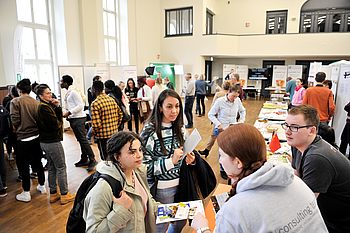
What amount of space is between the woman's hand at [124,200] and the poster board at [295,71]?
46.6 ft

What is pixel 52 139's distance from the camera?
3.22 metres

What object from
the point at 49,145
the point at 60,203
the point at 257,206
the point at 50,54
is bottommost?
the point at 60,203

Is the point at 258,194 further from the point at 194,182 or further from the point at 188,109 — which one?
the point at 188,109

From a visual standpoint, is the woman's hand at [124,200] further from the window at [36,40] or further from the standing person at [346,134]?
the window at [36,40]

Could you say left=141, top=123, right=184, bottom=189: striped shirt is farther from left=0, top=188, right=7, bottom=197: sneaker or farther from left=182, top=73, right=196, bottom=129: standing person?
left=182, top=73, right=196, bottom=129: standing person

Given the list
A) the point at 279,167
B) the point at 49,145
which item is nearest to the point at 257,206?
the point at 279,167

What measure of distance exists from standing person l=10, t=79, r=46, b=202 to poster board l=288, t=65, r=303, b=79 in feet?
43.8

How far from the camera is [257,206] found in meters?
0.90

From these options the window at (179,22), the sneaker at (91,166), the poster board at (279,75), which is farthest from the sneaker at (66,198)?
the poster board at (279,75)

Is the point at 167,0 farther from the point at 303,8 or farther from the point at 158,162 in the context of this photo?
the point at 158,162

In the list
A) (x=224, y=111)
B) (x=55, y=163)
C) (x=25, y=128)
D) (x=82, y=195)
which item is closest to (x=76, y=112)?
(x=25, y=128)

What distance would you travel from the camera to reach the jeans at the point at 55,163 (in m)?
3.24

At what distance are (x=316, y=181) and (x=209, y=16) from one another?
14.6 m

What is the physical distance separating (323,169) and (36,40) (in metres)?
8.24
